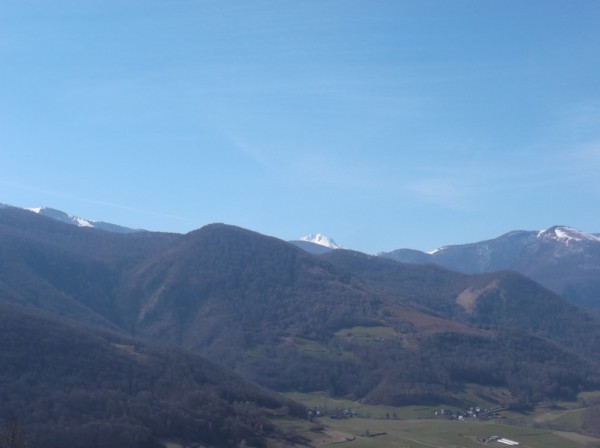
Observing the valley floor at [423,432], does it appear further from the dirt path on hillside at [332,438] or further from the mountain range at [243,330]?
the mountain range at [243,330]

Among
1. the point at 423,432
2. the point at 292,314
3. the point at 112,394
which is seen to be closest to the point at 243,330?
the point at 292,314

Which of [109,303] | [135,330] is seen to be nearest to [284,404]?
[135,330]

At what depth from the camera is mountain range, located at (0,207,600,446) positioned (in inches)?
2468

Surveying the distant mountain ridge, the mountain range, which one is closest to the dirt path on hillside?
the mountain range

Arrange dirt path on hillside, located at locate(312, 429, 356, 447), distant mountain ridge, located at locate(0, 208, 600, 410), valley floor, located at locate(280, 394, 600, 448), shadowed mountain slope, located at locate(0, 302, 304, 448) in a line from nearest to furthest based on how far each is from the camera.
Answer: shadowed mountain slope, located at locate(0, 302, 304, 448)
dirt path on hillside, located at locate(312, 429, 356, 447)
valley floor, located at locate(280, 394, 600, 448)
distant mountain ridge, located at locate(0, 208, 600, 410)

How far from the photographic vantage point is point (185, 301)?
130625mm

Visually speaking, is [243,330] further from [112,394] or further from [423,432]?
[112,394]

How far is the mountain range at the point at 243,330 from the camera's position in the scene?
6269 centimetres

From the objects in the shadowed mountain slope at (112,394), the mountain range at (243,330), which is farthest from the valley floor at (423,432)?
the mountain range at (243,330)

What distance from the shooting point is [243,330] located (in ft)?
389

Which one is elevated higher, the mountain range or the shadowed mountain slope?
the mountain range

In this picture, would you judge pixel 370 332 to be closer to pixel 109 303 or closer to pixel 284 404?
pixel 109 303

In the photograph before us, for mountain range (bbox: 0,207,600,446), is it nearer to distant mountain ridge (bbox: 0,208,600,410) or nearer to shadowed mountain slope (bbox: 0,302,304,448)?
shadowed mountain slope (bbox: 0,302,304,448)

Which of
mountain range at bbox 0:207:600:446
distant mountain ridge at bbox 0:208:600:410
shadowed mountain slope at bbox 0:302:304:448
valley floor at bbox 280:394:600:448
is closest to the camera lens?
shadowed mountain slope at bbox 0:302:304:448
